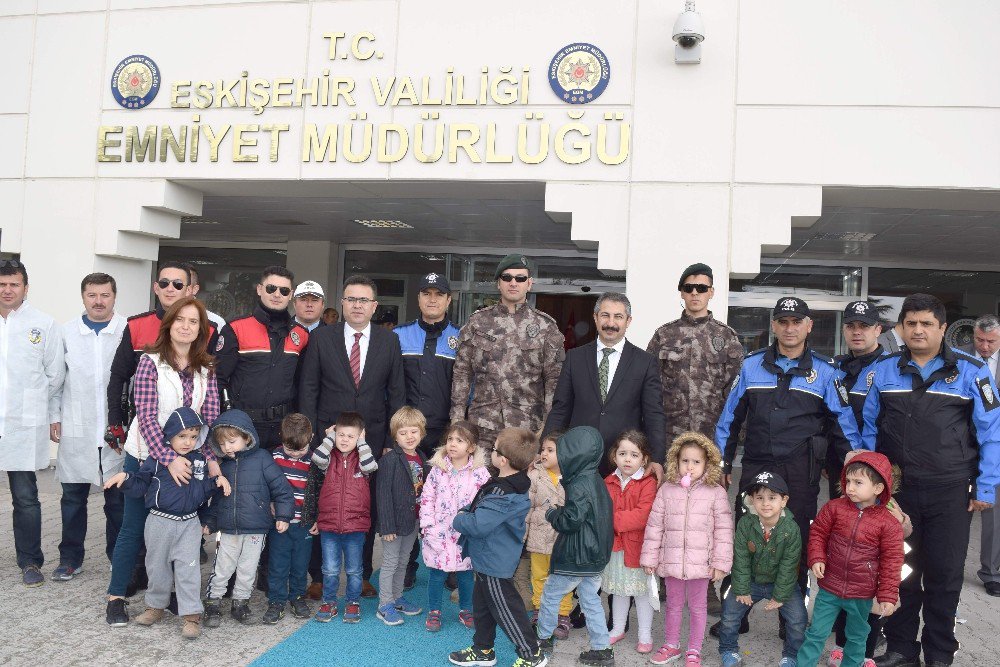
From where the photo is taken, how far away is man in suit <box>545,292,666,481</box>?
4.49 m

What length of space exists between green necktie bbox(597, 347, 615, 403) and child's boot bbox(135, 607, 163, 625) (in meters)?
2.77

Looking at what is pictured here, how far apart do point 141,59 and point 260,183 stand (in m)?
1.72

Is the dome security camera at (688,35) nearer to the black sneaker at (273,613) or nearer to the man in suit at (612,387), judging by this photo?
the man in suit at (612,387)

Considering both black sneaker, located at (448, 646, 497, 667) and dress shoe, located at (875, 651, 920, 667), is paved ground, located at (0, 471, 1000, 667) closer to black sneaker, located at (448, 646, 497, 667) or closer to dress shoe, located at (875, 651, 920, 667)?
black sneaker, located at (448, 646, 497, 667)

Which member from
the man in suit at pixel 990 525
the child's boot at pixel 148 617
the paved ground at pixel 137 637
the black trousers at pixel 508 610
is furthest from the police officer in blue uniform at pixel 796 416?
the child's boot at pixel 148 617

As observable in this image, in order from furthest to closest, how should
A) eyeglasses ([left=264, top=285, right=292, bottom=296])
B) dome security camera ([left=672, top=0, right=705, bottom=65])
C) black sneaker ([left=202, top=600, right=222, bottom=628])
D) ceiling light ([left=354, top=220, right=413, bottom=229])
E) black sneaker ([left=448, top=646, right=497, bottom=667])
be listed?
ceiling light ([left=354, top=220, right=413, bottom=229])
dome security camera ([left=672, top=0, right=705, bottom=65])
eyeglasses ([left=264, top=285, right=292, bottom=296])
black sneaker ([left=202, top=600, right=222, bottom=628])
black sneaker ([left=448, top=646, right=497, bottom=667])

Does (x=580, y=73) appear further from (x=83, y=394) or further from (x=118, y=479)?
(x=118, y=479)

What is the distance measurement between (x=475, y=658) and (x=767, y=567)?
1567 mm

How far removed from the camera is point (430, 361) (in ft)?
17.0

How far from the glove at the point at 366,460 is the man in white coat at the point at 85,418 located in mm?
1657

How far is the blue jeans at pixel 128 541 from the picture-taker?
14.0 feet

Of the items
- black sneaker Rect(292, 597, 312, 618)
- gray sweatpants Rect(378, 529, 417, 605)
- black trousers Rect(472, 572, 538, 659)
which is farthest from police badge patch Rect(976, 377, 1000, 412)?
black sneaker Rect(292, 597, 312, 618)

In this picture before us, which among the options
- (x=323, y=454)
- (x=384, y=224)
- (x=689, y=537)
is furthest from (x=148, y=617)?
(x=384, y=224)

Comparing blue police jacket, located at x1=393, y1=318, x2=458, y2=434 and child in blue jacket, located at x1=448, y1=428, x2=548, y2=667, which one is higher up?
blue police jacket, located at x1=393, y1=318, x2=458, y2=434
